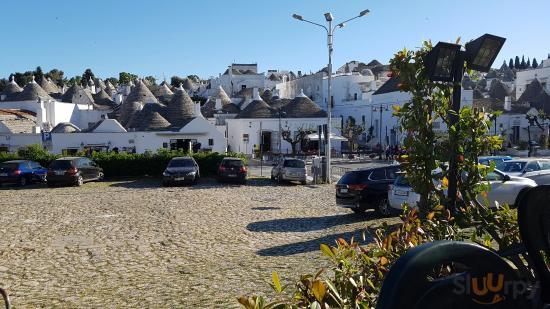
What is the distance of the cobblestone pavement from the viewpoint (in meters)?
7.82

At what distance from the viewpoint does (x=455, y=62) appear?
517cm

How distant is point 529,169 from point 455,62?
18.7m

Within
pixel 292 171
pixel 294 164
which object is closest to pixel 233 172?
pixel 292 171

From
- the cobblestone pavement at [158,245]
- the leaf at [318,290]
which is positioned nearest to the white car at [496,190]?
the cobblestone pavement at [158,245]

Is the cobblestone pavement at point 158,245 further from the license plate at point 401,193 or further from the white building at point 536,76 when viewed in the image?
the white building at point 536,76

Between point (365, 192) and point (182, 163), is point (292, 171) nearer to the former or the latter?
point (182, 163)

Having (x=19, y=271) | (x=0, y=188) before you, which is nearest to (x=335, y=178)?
(x=0, y=188)

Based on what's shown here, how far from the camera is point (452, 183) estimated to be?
504cm

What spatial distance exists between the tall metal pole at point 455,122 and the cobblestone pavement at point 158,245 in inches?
139

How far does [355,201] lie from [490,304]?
45.1 feet

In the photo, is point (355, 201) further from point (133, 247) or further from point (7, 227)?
point (7, 227)

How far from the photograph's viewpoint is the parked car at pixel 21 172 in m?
27.9

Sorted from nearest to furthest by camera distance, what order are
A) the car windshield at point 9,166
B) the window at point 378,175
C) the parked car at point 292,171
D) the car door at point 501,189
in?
the car door at point 501,189
the window at point 378,175
the parked car at point 292,171
the car windshield at point 9,166

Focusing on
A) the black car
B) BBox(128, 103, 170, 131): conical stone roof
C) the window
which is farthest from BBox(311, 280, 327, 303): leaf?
BBox(128, 103, 170, 131): conical stone roof
